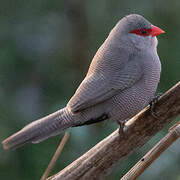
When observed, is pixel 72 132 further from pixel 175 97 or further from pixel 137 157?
pixel 175 97

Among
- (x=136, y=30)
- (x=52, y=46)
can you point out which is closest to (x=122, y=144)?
(x=136, y=30)

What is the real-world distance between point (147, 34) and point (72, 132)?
1.23 meters

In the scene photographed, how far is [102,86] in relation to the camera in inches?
134

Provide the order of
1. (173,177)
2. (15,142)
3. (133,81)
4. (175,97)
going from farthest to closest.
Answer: (173,177) < (133,81) < (15,142) < (175,97)

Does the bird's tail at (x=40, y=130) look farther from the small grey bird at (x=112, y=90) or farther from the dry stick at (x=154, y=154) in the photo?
the dry stick at (x=154, y=154)

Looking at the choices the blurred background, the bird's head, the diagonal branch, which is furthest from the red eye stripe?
the blurred background

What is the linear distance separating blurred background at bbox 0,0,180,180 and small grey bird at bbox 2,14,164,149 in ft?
4.10

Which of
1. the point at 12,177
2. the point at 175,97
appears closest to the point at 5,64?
the point at 12,177

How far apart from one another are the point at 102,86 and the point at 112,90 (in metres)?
0.08

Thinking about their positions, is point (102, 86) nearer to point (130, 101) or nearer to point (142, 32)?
point (130, 101)

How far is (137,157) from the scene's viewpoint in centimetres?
429

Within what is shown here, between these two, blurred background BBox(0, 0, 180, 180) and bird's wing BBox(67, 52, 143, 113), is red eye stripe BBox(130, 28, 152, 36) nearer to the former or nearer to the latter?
bird's wing BBox(67, 52, 143, 113)

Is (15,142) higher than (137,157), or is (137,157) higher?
(15,142)

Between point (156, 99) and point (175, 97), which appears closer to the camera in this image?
point (175, 97)
